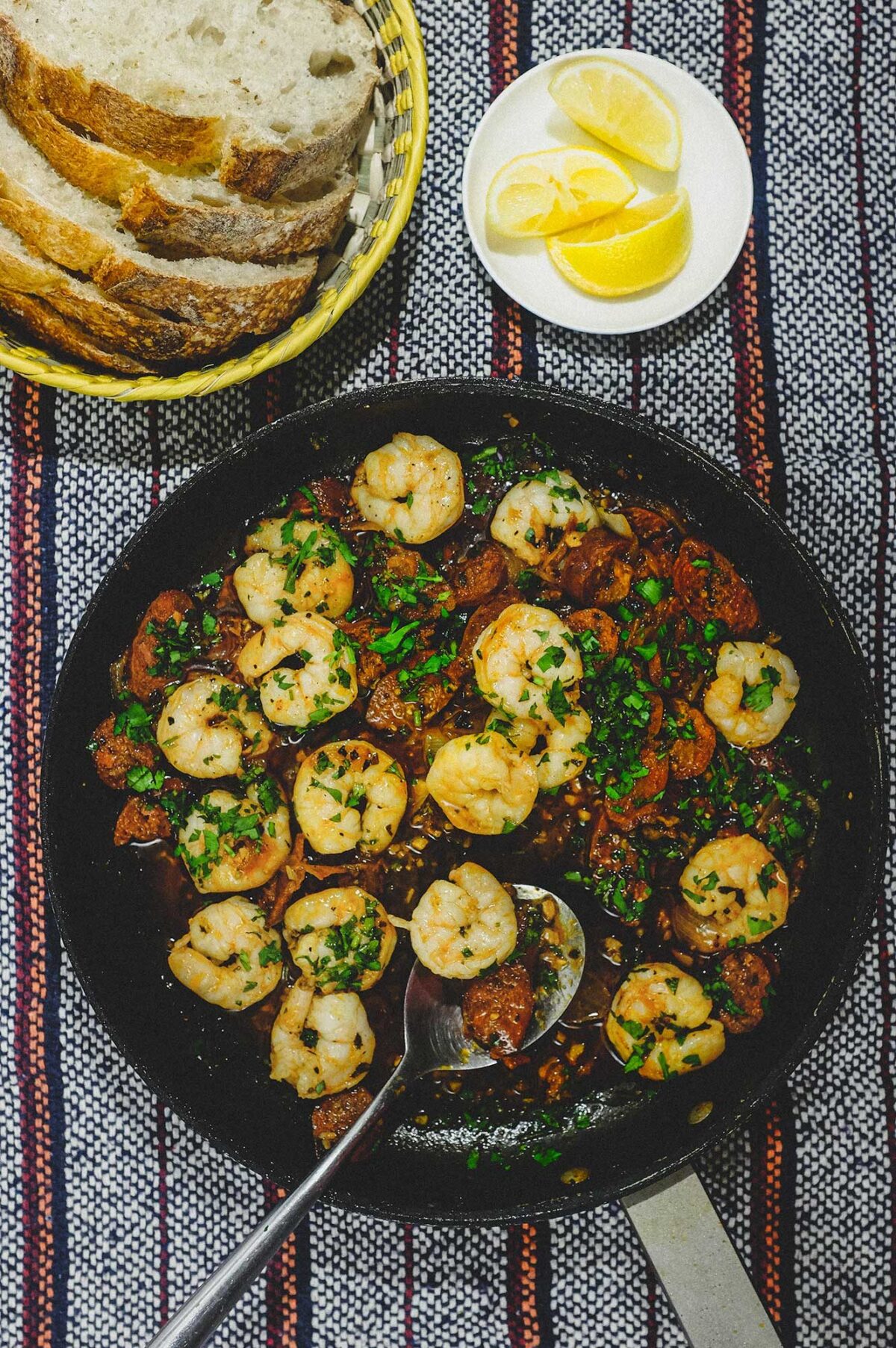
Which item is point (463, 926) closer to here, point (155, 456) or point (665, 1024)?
point (665, 1024)

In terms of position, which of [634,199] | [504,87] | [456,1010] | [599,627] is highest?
[504,87]

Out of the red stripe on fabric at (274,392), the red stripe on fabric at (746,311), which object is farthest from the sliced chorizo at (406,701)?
the red stripe on fabric at (746,311)

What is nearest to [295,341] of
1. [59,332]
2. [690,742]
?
[59,332]

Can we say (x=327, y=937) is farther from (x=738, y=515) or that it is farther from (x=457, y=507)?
(x=738, y=515)

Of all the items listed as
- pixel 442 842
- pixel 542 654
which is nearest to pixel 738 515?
pixel 542 654

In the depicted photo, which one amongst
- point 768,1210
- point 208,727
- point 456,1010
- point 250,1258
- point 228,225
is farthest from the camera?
point 768,1210
